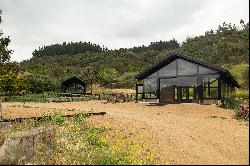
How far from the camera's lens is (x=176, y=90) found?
31938 millimetres

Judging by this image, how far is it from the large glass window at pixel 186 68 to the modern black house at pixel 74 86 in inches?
963

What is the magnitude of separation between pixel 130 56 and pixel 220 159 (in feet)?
354

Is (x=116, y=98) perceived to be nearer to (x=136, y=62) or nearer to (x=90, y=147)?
(x=90, y=147)

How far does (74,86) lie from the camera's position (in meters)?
52.9

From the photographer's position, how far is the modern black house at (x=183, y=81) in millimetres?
28703

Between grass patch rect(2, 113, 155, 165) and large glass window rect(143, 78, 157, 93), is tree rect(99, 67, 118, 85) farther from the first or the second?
grass patch rect(2, 113, 155, 165)

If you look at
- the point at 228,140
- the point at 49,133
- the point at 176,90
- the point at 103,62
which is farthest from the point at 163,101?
the point at 103,62

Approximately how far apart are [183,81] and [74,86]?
84.3 ft

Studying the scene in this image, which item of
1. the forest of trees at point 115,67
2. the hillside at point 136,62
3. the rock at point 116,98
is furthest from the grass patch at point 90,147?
the hillside at point 136,62

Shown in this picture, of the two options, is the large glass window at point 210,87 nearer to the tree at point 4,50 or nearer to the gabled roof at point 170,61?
the gabled roof at point 170,61

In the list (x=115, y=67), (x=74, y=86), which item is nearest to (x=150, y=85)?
(x=74, y=86)

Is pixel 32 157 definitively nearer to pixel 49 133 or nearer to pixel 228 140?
pixel 49 133

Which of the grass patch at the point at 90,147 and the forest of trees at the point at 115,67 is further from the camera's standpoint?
the forest of trees at the point at 115,67

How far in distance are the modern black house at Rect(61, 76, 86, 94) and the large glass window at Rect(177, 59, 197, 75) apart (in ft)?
80.3
